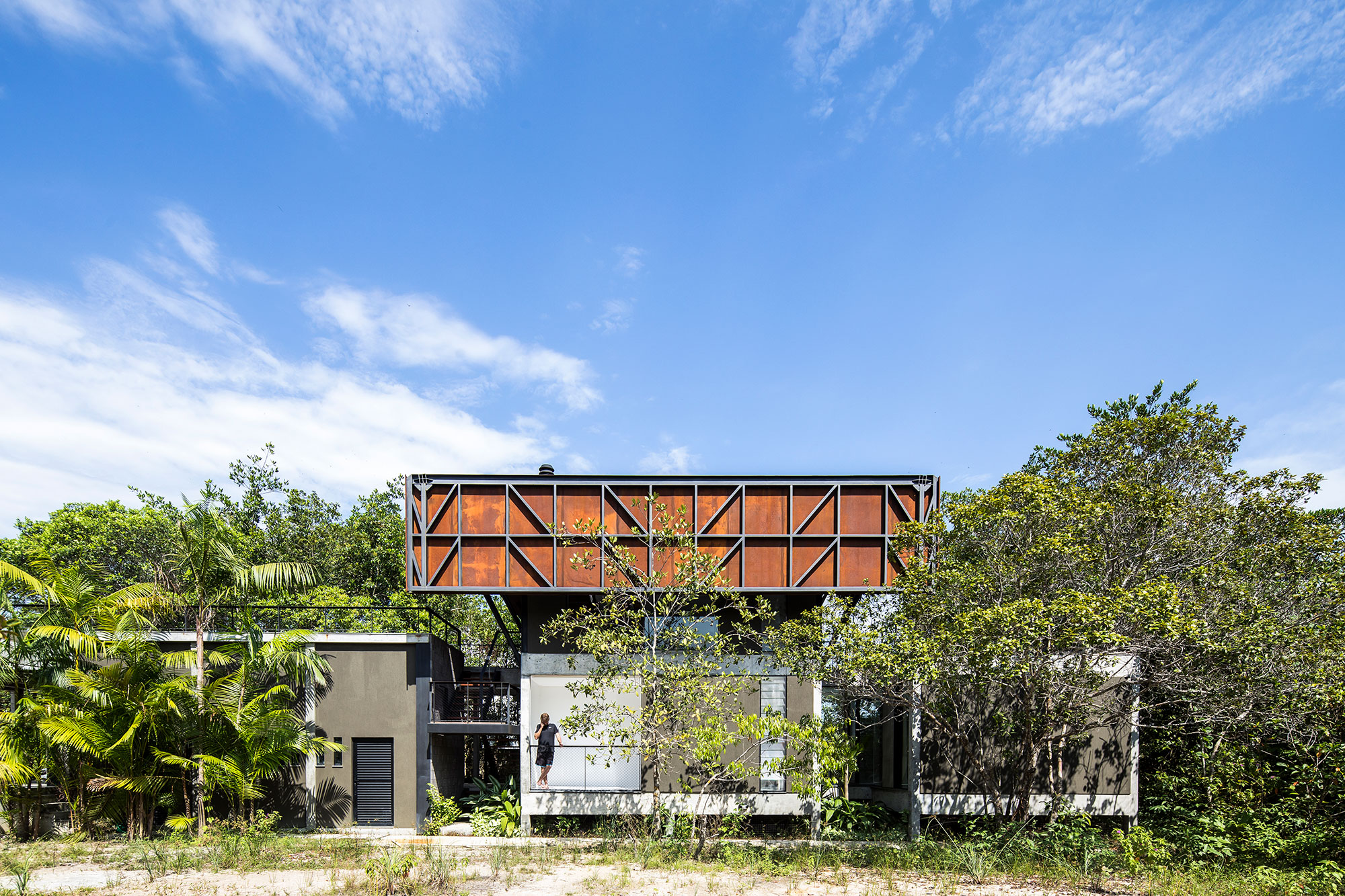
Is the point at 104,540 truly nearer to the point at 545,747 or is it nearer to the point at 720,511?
the point at 545,747

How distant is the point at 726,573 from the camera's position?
1711 cm

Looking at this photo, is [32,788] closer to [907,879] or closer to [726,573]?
[726,573]

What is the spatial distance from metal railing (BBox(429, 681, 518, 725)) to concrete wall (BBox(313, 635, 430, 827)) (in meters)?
0.73

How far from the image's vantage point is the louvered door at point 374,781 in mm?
17094

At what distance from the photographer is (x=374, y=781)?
56.4 feet

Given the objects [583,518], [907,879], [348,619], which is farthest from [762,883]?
[348,619]

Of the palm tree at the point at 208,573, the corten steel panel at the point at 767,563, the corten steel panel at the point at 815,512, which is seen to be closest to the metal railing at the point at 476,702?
the palm tree at the point at 208,573

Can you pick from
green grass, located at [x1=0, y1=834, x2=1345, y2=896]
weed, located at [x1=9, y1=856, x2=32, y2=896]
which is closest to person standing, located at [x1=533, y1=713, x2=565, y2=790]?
green grass, located at [x1=0, y1=834, x2=1345, y2=896]

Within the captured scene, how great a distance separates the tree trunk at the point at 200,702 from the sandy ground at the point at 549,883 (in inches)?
90.2

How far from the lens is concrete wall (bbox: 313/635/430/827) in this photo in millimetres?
17109

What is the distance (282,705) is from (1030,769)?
1541 centimetres

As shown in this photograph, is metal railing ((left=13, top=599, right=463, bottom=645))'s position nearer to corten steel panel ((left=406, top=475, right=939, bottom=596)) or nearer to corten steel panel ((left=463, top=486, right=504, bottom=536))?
corten steel panel ((left=406, top=475, right=939, bottom=596))

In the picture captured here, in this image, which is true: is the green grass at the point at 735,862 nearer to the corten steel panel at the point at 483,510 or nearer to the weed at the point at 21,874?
the weed at the point at 21,874

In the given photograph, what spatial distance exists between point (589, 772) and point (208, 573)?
901 centimetres
